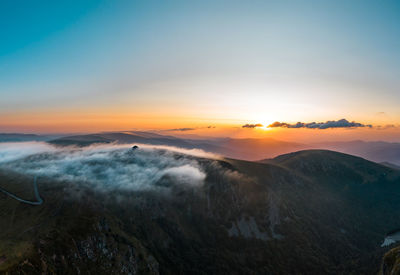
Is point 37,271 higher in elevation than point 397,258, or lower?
higher

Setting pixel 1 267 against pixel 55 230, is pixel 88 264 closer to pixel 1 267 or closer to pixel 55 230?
pixel 55 230

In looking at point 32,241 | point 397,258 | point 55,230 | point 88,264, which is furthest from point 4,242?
point 397,258

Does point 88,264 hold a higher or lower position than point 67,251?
lower

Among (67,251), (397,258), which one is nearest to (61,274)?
(67,251)

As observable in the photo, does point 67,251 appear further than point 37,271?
Yes

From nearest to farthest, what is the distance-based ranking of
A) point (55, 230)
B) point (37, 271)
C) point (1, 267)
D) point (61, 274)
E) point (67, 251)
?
point (1, 267) → point (37, 271) → point (61, 274) → point (67, 251) → point (55, 230)

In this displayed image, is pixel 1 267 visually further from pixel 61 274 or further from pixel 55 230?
pixel 55 230

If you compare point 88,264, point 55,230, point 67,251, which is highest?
point 55,230

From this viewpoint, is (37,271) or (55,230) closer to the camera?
(37,271)

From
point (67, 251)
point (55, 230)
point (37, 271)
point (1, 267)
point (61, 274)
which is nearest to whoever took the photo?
point (1, 267)
